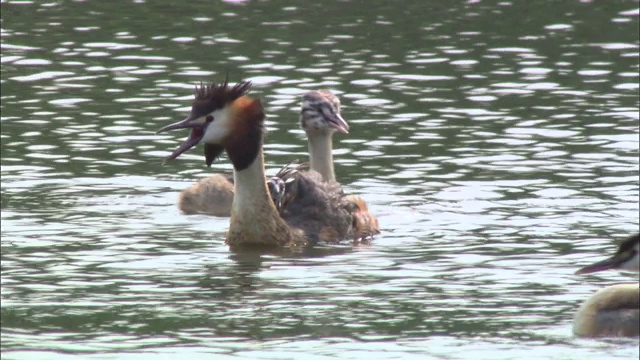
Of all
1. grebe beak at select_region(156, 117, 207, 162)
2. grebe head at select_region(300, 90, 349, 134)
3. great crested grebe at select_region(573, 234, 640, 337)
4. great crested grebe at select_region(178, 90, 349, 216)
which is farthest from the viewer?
grebe head at select_region(300, 90, 349, 134)

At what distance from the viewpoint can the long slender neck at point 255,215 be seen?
56.1 ft

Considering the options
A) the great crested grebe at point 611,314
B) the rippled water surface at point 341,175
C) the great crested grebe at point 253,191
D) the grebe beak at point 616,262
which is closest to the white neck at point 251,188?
the great crested grebe at point 253,191

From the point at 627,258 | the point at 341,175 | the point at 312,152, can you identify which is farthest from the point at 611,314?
the point at 341,175

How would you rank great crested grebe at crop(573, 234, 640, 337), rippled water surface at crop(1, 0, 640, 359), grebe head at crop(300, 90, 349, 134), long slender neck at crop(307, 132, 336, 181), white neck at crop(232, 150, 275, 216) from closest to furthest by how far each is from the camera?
great crested grebe at crop(573, 234, 640, 337) → rippled water surface at crop(1, 0, 640, 359) → white neck at crop(232, 150, 275, 216) → grebe head at crop(300, 90, 349, 134) → long slender neck at crop(307, 132, 336, 181)

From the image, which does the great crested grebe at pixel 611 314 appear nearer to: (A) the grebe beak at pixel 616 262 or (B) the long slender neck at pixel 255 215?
(A) the grebe beak at pixel 616 262

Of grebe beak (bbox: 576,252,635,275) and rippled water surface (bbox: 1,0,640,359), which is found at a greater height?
grebe beak (bbox: 576,252,635,275)

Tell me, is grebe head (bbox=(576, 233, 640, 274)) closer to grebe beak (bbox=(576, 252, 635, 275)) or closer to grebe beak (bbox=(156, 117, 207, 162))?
grebe beak (bbox=(576, 252, 635, 275))

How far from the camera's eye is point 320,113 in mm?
Answer: 18719

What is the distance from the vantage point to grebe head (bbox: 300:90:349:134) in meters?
18.7

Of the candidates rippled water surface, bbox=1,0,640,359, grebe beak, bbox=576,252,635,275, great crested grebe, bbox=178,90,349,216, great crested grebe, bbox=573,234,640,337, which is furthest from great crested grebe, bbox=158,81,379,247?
great crested grebe, bbox=573,234,640,337

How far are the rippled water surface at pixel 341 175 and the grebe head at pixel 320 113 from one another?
93 centimetres

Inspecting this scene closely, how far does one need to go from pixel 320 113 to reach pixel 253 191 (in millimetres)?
1792

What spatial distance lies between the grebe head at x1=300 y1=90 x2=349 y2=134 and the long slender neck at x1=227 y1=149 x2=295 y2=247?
5.03 ft

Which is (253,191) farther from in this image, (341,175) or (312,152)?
(341,175)
